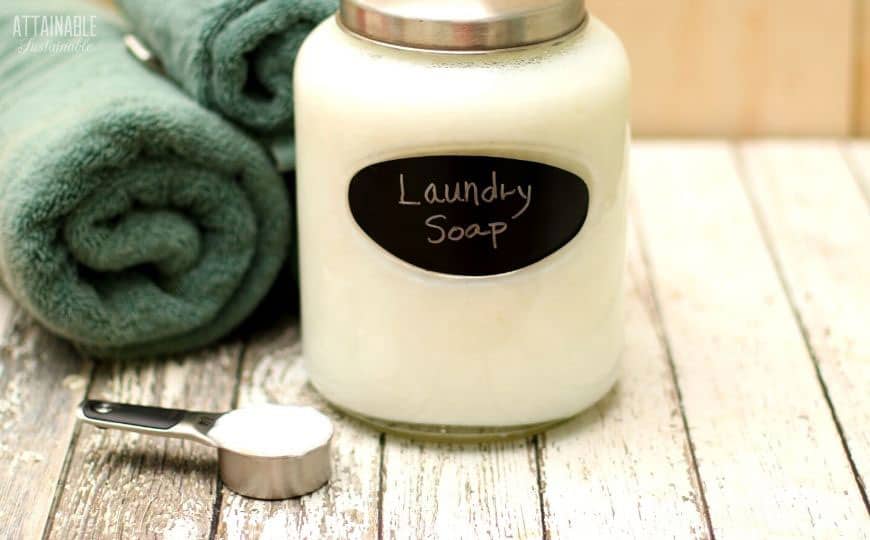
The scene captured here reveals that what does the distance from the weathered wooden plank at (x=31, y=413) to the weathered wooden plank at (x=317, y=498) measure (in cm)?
10

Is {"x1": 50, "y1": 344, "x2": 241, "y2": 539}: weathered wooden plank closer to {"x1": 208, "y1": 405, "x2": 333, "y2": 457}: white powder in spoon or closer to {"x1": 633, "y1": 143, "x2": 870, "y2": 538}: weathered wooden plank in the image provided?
{"x1": 208, "y1": 405, "x2": 333, "y2": 457}: white powder in spoon

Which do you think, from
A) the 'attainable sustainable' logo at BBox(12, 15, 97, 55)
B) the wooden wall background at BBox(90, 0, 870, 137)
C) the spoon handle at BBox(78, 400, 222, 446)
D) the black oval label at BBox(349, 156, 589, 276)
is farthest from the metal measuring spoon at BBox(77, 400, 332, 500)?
the wooden wall background at BBox(90, 0, 870, 137)

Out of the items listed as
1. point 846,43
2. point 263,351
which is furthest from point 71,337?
point 846,43

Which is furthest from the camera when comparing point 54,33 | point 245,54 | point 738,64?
point 738,64

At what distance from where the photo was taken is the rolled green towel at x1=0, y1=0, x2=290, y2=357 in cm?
70

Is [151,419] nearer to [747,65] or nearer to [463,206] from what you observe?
[463,206]

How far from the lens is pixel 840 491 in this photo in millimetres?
667

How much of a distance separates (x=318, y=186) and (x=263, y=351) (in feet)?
0.56

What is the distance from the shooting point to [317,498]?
0.67 metres

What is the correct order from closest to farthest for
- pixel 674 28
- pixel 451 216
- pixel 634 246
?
pixel 451 216, pixel 634 246, pixel 674 28

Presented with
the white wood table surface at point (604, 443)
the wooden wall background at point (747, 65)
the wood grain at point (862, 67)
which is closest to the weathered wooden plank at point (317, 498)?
the white wood table surface at point (604, 443)

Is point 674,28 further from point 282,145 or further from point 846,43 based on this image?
point 282,145

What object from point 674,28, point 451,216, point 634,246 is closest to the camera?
point 451,216

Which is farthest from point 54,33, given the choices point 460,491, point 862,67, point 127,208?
point 862,67
